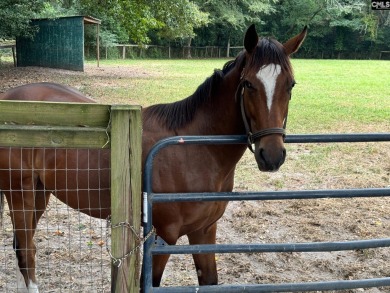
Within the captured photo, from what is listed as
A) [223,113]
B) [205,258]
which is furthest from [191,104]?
[205,258]

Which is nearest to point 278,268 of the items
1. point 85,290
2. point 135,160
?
point 85,290

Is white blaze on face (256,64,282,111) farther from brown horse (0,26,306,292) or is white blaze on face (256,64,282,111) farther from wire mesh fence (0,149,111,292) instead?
wire mesh fence (0,149,111,292)

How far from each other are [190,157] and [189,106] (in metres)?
0.36

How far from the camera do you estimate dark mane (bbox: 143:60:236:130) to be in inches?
110

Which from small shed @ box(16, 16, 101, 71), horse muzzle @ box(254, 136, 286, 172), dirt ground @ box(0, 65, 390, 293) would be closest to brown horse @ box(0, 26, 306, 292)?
horse muzzle @ box(254, 136, 286, 172)

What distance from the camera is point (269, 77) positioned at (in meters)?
2.28

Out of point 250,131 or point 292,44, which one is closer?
point 250,131

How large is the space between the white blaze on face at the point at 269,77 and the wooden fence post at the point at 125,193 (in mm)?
641

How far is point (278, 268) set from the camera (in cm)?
400

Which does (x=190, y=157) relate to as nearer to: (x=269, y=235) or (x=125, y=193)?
(x=125, y=193)

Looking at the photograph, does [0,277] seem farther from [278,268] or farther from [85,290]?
[278,268]

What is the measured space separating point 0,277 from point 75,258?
0.63 m

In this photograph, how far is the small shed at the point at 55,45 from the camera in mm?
22297

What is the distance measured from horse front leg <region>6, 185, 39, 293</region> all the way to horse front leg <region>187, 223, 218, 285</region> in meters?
1.21
